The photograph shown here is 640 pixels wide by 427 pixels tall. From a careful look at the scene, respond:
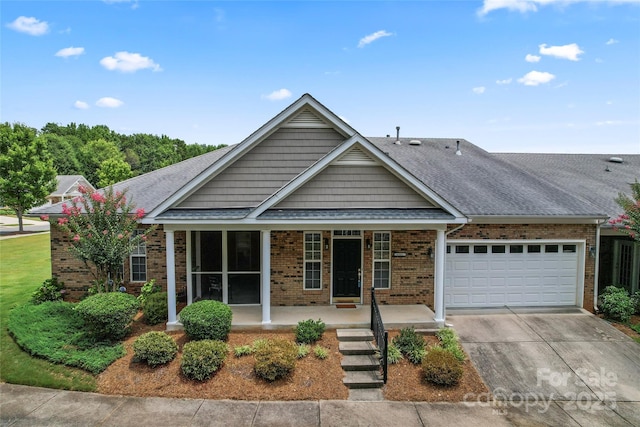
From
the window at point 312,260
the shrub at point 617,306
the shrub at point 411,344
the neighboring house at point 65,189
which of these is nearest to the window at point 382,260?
the window at point 312,260

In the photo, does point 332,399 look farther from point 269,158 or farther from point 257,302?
point 269,158

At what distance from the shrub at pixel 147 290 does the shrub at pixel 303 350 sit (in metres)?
5.56

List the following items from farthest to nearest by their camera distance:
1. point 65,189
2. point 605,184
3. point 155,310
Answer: point 65,189 < point 605,184 < point 155,310

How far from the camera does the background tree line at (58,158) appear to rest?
109 feet

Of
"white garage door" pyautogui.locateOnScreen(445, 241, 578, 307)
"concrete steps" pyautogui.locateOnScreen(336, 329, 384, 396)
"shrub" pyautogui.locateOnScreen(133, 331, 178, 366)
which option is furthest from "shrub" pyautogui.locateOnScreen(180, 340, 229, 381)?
"white garage door" pyautogui.locateOnScreen(445, 241, 578, 307)

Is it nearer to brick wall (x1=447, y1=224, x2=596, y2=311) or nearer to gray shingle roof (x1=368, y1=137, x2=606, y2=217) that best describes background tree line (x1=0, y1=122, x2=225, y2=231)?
gray shingle roof (x1=368, y1=137, x2=606, y2=217)

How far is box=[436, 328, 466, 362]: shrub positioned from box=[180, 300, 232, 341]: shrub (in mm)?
5541

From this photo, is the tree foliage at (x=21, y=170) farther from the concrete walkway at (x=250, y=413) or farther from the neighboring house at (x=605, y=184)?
the neighboring house at (x=605, y=184)

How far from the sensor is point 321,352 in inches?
363

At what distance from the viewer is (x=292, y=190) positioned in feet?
34.9

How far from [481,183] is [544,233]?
287 centimetres

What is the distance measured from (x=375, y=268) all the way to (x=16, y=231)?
3825 cm

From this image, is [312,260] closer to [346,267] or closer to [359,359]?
[346,267]

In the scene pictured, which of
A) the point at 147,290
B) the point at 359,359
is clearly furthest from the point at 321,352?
the point at 147,290
